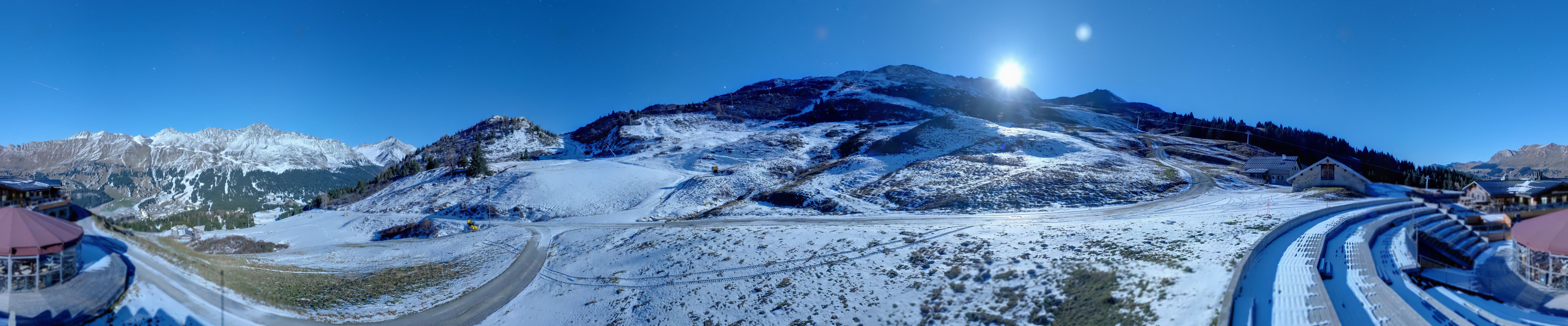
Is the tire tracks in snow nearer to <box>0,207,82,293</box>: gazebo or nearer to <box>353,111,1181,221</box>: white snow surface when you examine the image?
<box>353,111,1181,221</box>: white snow surface

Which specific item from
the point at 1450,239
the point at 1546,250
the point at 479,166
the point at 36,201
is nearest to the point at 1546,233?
the point at 1546,250

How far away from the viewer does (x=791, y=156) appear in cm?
7112

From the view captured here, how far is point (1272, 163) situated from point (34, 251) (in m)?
55.4

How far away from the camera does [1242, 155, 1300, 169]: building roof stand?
37.2 metres

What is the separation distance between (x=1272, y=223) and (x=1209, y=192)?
19.9 m

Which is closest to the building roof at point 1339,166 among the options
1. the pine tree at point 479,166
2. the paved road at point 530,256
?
the paved road at point 530,256

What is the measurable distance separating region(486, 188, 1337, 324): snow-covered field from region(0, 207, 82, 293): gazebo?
10.9 meters

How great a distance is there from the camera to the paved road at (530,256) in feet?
14.5

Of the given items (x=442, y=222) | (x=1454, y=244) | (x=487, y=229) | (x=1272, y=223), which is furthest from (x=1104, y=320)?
(x=442, y=222)

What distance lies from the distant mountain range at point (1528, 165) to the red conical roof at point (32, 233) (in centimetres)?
1587

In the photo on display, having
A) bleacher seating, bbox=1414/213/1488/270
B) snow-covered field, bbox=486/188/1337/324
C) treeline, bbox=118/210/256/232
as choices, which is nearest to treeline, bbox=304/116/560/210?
snow-covered field, bbox=486/188/1337/324

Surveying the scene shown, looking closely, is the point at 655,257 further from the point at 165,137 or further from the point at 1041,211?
the point at 1041,211

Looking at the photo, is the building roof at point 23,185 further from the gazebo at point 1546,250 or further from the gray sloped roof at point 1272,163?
the gray sloped roof at point 1272,163

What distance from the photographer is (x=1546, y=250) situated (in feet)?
17.1
